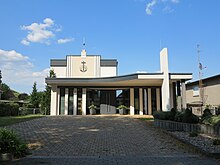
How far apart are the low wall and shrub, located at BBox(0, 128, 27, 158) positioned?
7797 mm

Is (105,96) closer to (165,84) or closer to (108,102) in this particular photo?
(108,102)

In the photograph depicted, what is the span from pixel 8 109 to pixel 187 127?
65.1ft

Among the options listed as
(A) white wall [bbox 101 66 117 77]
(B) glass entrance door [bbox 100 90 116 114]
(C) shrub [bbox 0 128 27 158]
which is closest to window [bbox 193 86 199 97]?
(A) white wall [bbox 101 66 117 77]

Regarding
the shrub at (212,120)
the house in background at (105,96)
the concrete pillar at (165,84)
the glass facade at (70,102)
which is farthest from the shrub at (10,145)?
the glass facade at (70,102)

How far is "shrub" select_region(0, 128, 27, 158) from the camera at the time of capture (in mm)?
5844

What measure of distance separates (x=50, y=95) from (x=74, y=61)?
6099mm

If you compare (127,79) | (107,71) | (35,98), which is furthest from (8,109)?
(127,79)

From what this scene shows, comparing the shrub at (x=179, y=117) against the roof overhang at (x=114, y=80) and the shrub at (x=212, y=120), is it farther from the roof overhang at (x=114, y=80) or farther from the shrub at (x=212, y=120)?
the roof overhang at (x=114, y=80)

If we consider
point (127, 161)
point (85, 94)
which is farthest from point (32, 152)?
point (85, 94)

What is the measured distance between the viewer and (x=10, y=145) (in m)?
5.92

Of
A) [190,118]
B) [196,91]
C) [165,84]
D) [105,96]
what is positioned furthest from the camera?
[196,91]

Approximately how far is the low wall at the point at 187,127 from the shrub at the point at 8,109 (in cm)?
1742

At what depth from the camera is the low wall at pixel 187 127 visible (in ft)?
31.7

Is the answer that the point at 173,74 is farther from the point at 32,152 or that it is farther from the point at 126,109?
the point at 32,152
